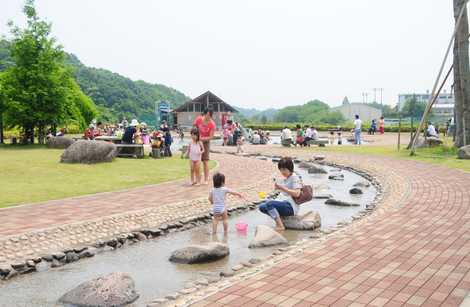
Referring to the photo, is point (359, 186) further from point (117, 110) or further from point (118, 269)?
point (117, 110)

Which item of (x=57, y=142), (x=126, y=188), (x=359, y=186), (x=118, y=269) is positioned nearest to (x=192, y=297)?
(x=118, y=269)

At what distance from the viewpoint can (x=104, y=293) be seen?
209 inches

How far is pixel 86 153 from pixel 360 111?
101098mm

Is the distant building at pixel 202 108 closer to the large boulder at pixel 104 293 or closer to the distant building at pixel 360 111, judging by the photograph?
the large boulder at pixel 104 293

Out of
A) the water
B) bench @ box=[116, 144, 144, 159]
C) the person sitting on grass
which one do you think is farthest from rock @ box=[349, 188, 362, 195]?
bench @ box=[116, 144, 144, 159]

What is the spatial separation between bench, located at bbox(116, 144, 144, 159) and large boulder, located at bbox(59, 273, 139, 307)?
548 inches

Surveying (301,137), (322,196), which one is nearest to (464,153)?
(322,196)

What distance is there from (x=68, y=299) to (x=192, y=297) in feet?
5.13

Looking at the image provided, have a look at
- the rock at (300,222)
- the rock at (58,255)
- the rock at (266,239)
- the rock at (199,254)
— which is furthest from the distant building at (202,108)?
the rock at (58,255)

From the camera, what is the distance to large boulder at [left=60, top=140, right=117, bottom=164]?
625 inches

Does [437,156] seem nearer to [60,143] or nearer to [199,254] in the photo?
[199,254]

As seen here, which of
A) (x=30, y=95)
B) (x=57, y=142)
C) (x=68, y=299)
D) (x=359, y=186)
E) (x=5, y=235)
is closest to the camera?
(x=68, y=299)

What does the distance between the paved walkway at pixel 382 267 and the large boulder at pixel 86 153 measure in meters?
10.1

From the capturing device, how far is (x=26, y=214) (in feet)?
28.1
